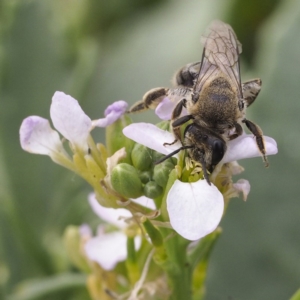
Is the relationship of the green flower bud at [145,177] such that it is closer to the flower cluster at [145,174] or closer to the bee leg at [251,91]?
the flower cluster at [145,174]

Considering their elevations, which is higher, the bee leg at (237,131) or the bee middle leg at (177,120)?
the bee middle leg at (177,120)

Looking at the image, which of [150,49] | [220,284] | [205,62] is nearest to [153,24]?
[150,49]

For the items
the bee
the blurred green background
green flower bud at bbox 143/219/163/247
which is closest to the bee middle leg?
the bee

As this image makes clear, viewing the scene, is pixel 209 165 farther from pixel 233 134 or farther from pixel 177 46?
pixel 177 46

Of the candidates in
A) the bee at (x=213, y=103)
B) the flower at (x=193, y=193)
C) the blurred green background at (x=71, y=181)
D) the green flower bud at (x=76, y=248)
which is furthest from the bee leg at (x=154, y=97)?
the blurred green background at (x=71, y=181)

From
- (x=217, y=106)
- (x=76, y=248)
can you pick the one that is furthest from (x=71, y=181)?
(x=217, y=106)

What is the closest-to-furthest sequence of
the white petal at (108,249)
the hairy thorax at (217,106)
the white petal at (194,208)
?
1. the white petal at (194,208)
2. the hairy thorax at (217,106)
3. the white petal at (108,249)
